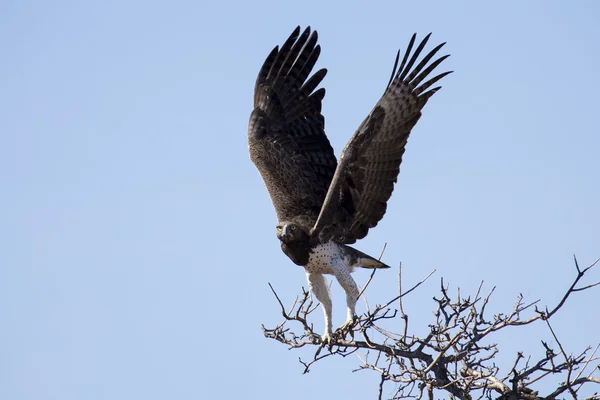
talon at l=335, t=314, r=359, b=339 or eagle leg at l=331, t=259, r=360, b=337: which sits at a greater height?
eagle leg at l=331, t=259, r=360, b=337

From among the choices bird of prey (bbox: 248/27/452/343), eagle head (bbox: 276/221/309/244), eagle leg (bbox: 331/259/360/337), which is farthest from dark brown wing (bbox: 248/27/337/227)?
eagle leg (bbox: 331/259/360/337)

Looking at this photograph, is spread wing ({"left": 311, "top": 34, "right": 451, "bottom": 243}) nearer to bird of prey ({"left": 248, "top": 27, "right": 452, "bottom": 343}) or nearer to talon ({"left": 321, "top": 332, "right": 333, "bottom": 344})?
bird of prey ({"left": 248, "top": 27, "right": 452, "bottom": 343})

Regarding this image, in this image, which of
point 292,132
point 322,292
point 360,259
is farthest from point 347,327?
point 292,132

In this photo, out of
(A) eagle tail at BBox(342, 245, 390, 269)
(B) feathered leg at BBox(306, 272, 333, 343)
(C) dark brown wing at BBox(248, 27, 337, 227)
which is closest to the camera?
(B) feathered leg at BBox(306, 272, 333, 343)

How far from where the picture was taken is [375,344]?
26.6 ft

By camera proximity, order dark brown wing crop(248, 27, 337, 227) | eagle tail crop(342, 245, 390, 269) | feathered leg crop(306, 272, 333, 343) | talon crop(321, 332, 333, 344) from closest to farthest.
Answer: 1. talon crop(321, 332, 333, 344)
2. feathered leg crop(306, 272, 333, 343)
3. eagle tail crop(342, 245, 390, 269)
4. dark brown wing crop(248, 27, 337, 227)

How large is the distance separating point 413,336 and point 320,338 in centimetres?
109

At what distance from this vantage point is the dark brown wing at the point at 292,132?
1025 cm

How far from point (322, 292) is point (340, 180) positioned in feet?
3.59

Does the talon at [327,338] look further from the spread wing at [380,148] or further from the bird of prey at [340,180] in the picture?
the spread wing at [380,148]

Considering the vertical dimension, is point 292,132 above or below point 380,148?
above

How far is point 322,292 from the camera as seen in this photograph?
31.3ft

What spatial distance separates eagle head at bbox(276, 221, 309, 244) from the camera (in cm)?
932

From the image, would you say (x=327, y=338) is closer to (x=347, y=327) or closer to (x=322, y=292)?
(x=347, y=327)
